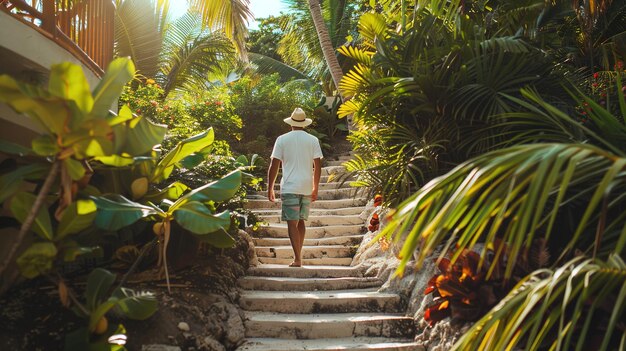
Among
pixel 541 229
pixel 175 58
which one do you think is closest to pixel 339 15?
pixel 175 58

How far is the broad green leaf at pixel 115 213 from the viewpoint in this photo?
538 cm

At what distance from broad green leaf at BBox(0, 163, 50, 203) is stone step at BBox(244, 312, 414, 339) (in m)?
2.42

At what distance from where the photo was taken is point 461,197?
2.69 metres

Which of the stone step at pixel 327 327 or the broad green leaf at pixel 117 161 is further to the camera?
the stone step at pixel 327 327

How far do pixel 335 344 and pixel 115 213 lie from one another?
2.29 m

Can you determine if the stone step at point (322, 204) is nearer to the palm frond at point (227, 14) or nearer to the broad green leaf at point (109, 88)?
the palm frond at point (227, 14)

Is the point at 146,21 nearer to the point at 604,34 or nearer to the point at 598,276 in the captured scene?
the point at 604,34

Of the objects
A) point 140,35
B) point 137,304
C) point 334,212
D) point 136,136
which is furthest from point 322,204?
point 140,35

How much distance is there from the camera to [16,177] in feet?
17.4

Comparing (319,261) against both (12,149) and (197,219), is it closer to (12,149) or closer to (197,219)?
(197,219)

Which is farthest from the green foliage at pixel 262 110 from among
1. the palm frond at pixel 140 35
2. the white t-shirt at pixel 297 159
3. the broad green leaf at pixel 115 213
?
the broad green leaf at pixel 115 213

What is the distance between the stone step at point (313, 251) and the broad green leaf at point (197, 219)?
122 inches

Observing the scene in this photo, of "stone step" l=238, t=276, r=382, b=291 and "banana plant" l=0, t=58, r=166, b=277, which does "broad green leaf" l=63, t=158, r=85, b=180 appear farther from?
"stone step" l=238, t=276, r=382, b=291

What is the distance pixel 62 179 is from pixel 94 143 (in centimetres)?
56
